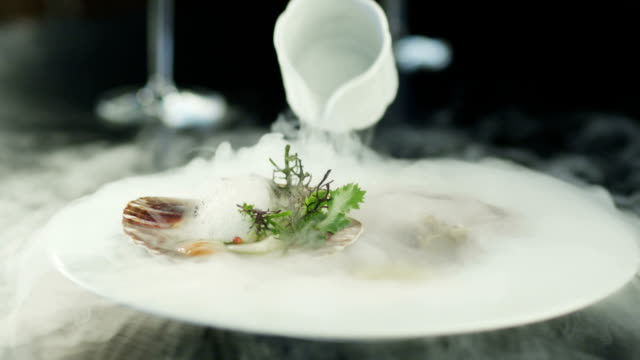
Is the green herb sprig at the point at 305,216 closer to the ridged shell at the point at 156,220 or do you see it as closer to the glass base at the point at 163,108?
the ridged shell at the point at 156,220

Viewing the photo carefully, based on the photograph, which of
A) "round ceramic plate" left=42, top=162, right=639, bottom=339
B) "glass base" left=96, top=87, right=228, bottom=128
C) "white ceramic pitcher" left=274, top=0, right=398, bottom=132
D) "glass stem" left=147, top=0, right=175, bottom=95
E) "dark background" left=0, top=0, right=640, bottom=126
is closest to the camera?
"round ceramic plate" left=42, top=162, right=639, bottom=339

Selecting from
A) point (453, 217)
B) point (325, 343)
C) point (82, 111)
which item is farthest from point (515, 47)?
point (325, 343)

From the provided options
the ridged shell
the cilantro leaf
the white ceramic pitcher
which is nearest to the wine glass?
the white ceramic pitcher

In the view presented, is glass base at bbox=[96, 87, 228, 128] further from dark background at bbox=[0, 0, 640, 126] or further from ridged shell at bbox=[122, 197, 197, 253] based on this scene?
ridged shell at bbox=[122, 197, 197, 253]

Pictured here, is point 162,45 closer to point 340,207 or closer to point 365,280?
point 340,207

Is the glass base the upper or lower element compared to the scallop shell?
lower

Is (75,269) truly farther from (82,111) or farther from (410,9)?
(410,9)
